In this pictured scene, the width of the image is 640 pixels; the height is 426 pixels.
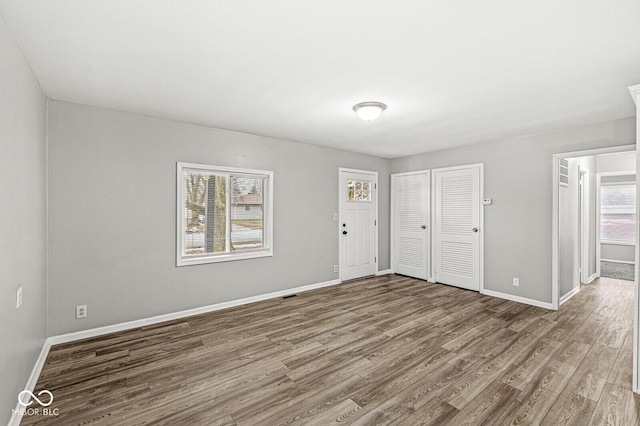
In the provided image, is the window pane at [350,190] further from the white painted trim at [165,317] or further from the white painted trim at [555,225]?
the white painted trim at [555,225]

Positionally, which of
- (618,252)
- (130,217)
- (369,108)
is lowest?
(618,252)

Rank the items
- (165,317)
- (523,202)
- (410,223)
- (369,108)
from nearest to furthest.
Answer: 1. (369,108)
2. (165,317)
3. (523,202)
4. (410,223)

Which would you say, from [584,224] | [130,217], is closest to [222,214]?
[130,217]

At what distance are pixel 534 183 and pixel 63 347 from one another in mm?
6020

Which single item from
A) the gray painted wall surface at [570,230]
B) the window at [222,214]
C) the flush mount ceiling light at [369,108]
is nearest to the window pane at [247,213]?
the window at [222,214]

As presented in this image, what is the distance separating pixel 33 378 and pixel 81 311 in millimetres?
913

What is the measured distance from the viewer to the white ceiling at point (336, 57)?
1.71 m

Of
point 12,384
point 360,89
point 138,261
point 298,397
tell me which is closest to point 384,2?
point 360,89

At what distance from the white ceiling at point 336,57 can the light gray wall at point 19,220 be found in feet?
0.85

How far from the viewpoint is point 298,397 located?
2.23 m

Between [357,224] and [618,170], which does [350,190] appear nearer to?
[357,224]

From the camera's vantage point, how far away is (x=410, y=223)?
605 centimetres

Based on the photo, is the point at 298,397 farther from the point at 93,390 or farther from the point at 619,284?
the point at 619,284

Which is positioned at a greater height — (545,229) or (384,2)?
(384,2)
